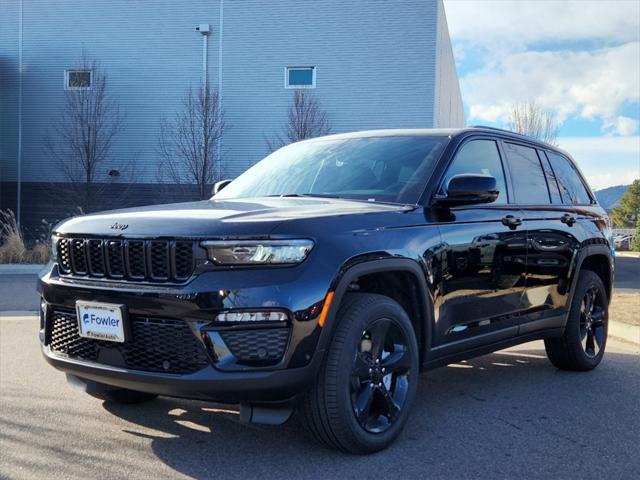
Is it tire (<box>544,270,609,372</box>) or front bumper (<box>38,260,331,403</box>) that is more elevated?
front bumper (<box>38,260,331,403</box>)

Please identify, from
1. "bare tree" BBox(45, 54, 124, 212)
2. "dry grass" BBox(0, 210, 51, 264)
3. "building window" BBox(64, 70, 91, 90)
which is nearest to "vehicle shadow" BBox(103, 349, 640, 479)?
"dry grass" BBox(0, 210, 51, 264)

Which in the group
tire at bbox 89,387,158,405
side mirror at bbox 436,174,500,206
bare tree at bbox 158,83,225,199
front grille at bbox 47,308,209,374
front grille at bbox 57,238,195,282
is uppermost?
bare tree at bbox 158,83,225,199

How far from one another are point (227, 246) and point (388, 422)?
1.37m

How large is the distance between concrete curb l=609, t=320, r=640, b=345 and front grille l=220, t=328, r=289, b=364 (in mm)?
5661

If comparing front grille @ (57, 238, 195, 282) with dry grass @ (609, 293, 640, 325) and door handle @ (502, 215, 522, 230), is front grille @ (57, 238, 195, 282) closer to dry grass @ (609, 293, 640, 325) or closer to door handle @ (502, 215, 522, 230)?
door handle @ (502, 215, 522, 230)

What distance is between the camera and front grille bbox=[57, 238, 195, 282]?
3.15 m

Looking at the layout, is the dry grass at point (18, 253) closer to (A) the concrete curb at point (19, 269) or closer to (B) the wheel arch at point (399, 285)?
(A) the concrete curb at point (19, 269)

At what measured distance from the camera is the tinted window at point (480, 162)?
14.5 ft

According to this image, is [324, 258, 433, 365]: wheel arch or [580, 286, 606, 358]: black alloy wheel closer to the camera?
[324, 258, 433, 365]: wheel arch

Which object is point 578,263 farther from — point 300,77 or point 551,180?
point 300,77

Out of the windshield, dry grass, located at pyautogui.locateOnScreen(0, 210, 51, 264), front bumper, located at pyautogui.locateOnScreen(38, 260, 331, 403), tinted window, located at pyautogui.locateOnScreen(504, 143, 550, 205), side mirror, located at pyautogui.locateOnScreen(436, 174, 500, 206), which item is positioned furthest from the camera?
dry grass, located at pyautogui.locateOnScreen(0, 210, 51, 264)

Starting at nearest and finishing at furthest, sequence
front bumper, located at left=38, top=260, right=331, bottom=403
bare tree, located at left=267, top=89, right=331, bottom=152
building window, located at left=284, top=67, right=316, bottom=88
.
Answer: front bumper, located at left=38, top=260, right=331, bottom=403
bare tree, located at left=267, top=89, right=331, bottom=152
building window, located at left=284, top=67, right=316, bottom=88

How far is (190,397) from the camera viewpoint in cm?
315

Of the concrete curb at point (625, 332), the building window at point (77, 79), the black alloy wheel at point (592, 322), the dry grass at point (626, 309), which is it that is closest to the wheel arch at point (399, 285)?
the black alloy wheel at point (592, 322)
